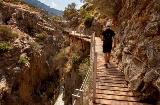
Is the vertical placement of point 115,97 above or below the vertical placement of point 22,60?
above

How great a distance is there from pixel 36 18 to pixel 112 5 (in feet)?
107

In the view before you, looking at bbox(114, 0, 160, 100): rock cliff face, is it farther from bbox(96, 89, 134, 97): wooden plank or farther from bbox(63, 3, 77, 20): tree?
bbox(63, 3, 77, 20): tree

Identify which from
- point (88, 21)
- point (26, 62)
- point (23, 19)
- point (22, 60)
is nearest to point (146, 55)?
point (88, 21)

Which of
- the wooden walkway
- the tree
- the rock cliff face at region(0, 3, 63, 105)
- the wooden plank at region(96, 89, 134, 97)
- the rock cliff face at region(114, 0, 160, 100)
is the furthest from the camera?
the tree

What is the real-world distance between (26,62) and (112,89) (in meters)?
24.1

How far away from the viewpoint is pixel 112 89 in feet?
20.2

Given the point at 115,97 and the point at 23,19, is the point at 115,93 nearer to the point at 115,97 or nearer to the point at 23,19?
the point at 115,97

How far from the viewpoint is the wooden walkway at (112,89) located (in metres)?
5.43

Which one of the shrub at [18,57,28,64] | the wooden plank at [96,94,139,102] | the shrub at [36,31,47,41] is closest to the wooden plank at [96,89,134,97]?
the wooden plank at [96,94,139,102]

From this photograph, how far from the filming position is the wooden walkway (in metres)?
5.43

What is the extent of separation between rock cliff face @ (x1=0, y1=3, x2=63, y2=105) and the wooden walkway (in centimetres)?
1862

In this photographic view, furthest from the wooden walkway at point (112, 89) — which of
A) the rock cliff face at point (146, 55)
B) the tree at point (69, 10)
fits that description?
the tree at point (69, 10)

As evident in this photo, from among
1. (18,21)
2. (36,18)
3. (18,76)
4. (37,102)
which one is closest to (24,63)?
(18,76)

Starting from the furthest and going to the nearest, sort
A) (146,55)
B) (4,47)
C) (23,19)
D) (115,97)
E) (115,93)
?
(23,19), (4,47), (115,93), (115,97), (146,55)
